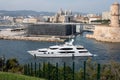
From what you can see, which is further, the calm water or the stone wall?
the stone wall

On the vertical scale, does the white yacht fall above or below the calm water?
above

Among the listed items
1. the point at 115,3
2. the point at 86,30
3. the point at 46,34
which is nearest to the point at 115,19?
the point at 115,3

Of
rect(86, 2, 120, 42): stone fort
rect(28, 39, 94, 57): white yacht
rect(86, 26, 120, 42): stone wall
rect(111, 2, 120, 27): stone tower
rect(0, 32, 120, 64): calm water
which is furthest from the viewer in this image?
rect(111, 2, 120, 27): stone tower

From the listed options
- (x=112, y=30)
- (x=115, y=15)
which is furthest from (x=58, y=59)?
(x=115, y=15)

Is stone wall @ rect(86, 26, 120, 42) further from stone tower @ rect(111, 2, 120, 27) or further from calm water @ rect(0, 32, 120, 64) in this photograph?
calm water @ rect(0, 32, 120, 64)

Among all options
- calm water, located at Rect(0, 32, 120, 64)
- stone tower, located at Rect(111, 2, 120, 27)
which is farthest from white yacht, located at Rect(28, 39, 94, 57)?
stone tower, located at Rect(111, 2, 120, 27)

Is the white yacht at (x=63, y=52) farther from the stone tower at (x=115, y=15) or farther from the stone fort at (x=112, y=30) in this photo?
the stone tower at (x=115, y=15)

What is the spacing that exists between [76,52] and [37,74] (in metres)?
11.5

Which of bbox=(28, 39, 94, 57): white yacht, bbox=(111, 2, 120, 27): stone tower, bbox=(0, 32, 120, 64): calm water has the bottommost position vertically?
bbox=(0, 32, 120, 64): calm water

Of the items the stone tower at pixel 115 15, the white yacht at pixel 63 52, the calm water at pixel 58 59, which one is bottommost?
the calm water at pixel 58 59

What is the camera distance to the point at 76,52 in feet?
52.1

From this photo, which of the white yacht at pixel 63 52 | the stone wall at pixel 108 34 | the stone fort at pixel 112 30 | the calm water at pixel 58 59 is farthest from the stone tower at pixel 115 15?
the white yacht at pixel 63 52

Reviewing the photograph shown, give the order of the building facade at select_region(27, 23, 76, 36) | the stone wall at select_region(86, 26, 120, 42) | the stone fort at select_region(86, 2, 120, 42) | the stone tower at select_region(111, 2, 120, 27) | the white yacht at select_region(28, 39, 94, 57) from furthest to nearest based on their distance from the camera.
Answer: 1. the building facade at select_region(27, 23, 76, 36)
2. the stone tower at select_region(111, 2, 120, 27)
3. the stone fort at select_region(86, 2, 120, 42)
4. the stone wall at select_region(86, 26, 120, 42)
5. the white yacht at select_region(28, 39, 94, 57)

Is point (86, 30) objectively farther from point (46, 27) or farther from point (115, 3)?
point (115, 3)
